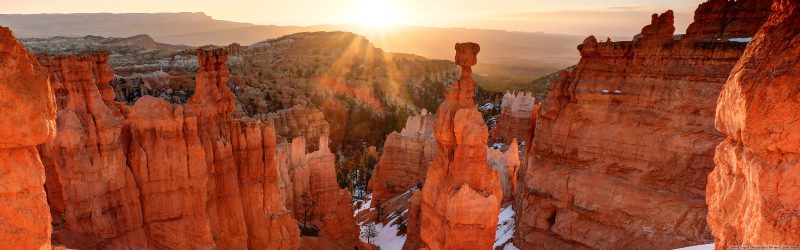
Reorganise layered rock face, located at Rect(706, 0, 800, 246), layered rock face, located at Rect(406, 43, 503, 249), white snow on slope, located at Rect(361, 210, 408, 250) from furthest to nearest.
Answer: white snow on slope, located at Rect(361, 210, 408, 250)
layered rock face, located at Rect(406, 43, 503, 249)
layered rock face, located at Rect(706, 0, 800, 246)

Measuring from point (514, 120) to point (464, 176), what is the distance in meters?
31.8

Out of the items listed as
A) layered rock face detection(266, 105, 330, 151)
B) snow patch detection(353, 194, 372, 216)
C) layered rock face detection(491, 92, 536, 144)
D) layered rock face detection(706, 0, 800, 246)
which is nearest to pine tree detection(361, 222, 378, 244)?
snow patch detection(353, 194, 372, 216)

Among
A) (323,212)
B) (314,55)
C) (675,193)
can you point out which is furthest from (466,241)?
(314,55)

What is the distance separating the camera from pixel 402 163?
34.6 metres

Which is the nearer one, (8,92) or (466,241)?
(8,92)

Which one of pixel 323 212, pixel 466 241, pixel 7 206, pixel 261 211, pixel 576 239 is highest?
pixel 7 206

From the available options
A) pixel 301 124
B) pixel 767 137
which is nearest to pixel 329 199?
pixel 767 137

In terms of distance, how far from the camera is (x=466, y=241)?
11.3m

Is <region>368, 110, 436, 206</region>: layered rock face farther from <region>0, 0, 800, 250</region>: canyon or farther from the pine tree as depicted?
<region>0, 0, 800, 250</region>: canyon

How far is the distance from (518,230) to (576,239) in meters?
2.67

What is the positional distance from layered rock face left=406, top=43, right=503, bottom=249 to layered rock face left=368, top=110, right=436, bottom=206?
2227 cm

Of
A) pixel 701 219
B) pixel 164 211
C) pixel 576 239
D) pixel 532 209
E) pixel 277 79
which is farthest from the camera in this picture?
pixel 277 79

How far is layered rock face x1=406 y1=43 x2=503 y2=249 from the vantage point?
1105cm

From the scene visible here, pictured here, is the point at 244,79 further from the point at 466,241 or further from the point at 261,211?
the point at 466,241
